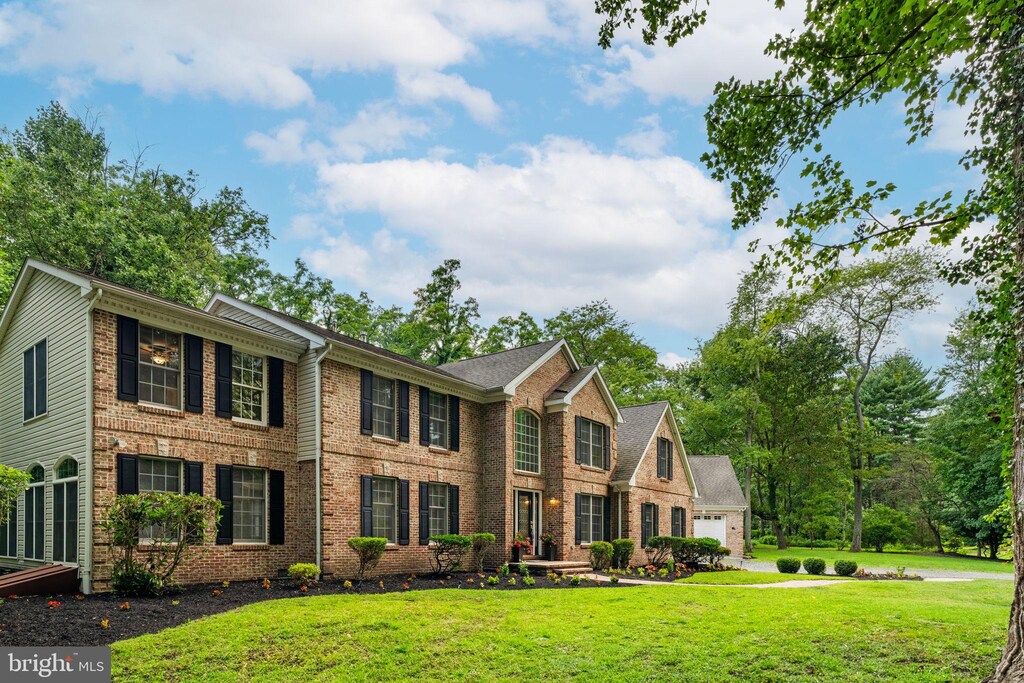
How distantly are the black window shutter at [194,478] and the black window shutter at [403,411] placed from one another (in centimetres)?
513

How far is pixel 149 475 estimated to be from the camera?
13.2m

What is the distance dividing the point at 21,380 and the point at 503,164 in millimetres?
14857

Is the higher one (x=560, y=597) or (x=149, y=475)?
(x=149, y=475)

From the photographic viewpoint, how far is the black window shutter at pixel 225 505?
45.8 ft

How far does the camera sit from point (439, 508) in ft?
62.1

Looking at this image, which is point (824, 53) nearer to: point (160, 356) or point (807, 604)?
point (807, 604)

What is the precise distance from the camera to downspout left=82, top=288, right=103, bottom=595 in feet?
38.8

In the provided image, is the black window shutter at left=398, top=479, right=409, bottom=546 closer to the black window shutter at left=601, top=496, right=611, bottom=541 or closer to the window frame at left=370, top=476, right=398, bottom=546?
the window frame at left=370, top=476, right=398, bottom=546

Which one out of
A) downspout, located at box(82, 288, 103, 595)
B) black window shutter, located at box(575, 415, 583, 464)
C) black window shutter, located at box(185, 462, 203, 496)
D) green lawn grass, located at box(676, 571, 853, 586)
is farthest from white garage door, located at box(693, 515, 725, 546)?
downspout, located at box(82, 288, 103, 595)

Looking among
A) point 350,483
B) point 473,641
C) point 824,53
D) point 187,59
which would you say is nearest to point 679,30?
point 824,53

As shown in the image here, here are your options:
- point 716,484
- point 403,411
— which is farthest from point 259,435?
point 716,484

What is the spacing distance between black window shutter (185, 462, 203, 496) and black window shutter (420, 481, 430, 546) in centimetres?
587

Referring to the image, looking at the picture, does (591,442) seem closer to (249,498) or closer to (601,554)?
(601,554)
